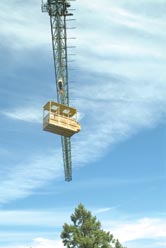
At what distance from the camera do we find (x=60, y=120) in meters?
40.0

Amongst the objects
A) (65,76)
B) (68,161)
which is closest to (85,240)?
(68,161)

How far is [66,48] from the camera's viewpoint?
44.2 meters

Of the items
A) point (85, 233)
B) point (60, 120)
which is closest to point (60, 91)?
point (60, 120)

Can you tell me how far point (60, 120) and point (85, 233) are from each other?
3369cm

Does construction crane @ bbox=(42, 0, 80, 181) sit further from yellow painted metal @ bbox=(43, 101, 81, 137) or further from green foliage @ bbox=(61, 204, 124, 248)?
green foliage @ bbox=(61, 204, 124, 248)

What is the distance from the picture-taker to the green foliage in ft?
219

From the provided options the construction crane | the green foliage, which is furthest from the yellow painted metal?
the green foliage

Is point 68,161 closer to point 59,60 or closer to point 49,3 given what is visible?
point 59,60

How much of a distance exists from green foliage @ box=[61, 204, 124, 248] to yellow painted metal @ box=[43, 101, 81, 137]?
3061 cm

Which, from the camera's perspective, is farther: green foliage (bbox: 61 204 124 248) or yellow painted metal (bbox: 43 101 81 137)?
green foliage (bbox: 61 204 124 248)

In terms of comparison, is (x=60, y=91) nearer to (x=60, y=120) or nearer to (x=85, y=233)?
(x=60, y=120)

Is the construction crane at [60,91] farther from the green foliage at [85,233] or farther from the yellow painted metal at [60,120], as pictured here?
the green foliage at [85,233]

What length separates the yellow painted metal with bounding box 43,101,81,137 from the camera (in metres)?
39.6

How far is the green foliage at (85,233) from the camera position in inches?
2625
